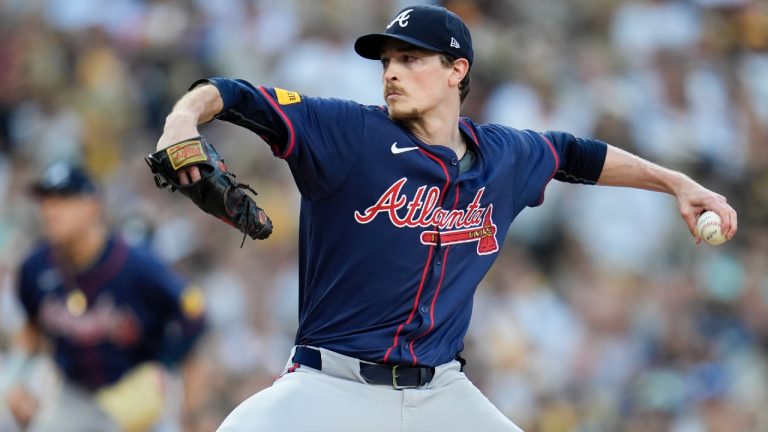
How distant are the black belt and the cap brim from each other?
1161mm

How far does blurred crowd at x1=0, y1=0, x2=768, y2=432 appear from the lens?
31.6 ft

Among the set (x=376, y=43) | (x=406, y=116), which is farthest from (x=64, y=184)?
(x=406, y=116)

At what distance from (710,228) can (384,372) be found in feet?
4.52

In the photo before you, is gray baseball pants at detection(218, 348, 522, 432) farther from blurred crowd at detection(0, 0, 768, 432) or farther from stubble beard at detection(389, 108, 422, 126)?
blurred crowd at detection(0, 0, 768, 432)

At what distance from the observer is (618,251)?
10.4 metres

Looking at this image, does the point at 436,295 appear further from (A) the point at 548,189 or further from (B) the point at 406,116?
(A) the point at 548,189

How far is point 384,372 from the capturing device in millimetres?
4441

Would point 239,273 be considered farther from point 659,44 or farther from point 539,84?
point 659,44

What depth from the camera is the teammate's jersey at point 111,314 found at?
7.31 m

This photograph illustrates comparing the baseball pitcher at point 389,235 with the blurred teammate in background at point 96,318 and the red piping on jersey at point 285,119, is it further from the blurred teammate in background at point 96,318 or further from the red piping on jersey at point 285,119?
the blurred teammate in background at point 96,318

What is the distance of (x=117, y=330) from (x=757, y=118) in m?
6.60

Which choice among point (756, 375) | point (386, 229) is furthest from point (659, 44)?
point (386, 229)

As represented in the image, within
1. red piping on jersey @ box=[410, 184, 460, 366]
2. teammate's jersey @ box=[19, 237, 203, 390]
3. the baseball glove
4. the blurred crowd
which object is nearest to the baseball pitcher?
red piping on jersey @ box=[410, 184, 460, 366]

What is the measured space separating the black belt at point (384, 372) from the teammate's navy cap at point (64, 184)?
3194 millimetres
